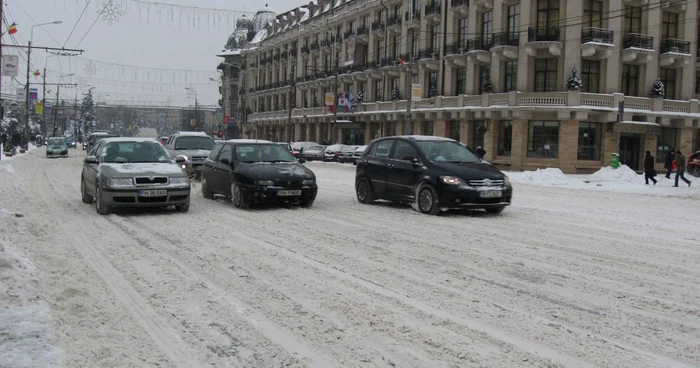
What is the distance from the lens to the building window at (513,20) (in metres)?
39.3

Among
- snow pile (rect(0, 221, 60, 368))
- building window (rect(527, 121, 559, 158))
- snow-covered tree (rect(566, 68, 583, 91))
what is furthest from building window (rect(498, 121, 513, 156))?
snow pile (rect(0, 221, 60, 368))

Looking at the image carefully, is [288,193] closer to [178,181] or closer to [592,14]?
[178,181]

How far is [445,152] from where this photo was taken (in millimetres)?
13773

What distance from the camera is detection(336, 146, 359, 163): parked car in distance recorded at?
155ft

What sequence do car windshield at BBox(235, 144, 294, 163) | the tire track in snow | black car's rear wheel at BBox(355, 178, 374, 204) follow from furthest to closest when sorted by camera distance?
black car's rear wheel at BBox(355, 178, 374, 204)
car windshield at BBox(235, 144, 294, 163)
the tire track in snow

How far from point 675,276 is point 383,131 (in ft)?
158

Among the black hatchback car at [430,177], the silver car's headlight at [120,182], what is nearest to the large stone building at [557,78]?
the black hatchback car at [430,177]

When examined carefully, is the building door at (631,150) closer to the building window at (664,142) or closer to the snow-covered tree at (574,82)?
the building window at (664,142)

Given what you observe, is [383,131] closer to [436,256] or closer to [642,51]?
[642,51]

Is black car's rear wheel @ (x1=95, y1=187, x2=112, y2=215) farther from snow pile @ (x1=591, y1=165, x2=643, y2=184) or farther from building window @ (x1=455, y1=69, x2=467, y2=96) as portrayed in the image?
building window @ (x1=455, y1=69, x2=467, y2=96)

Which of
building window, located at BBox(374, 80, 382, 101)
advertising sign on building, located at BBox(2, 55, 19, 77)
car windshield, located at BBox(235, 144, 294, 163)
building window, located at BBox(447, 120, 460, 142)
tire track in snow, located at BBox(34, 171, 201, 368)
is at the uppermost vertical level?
building window, located at BBox(374, 80, 382, 101)

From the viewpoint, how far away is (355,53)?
194ft

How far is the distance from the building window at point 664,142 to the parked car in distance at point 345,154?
20.7m

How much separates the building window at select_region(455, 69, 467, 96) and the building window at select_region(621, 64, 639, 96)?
1029 centimetres
